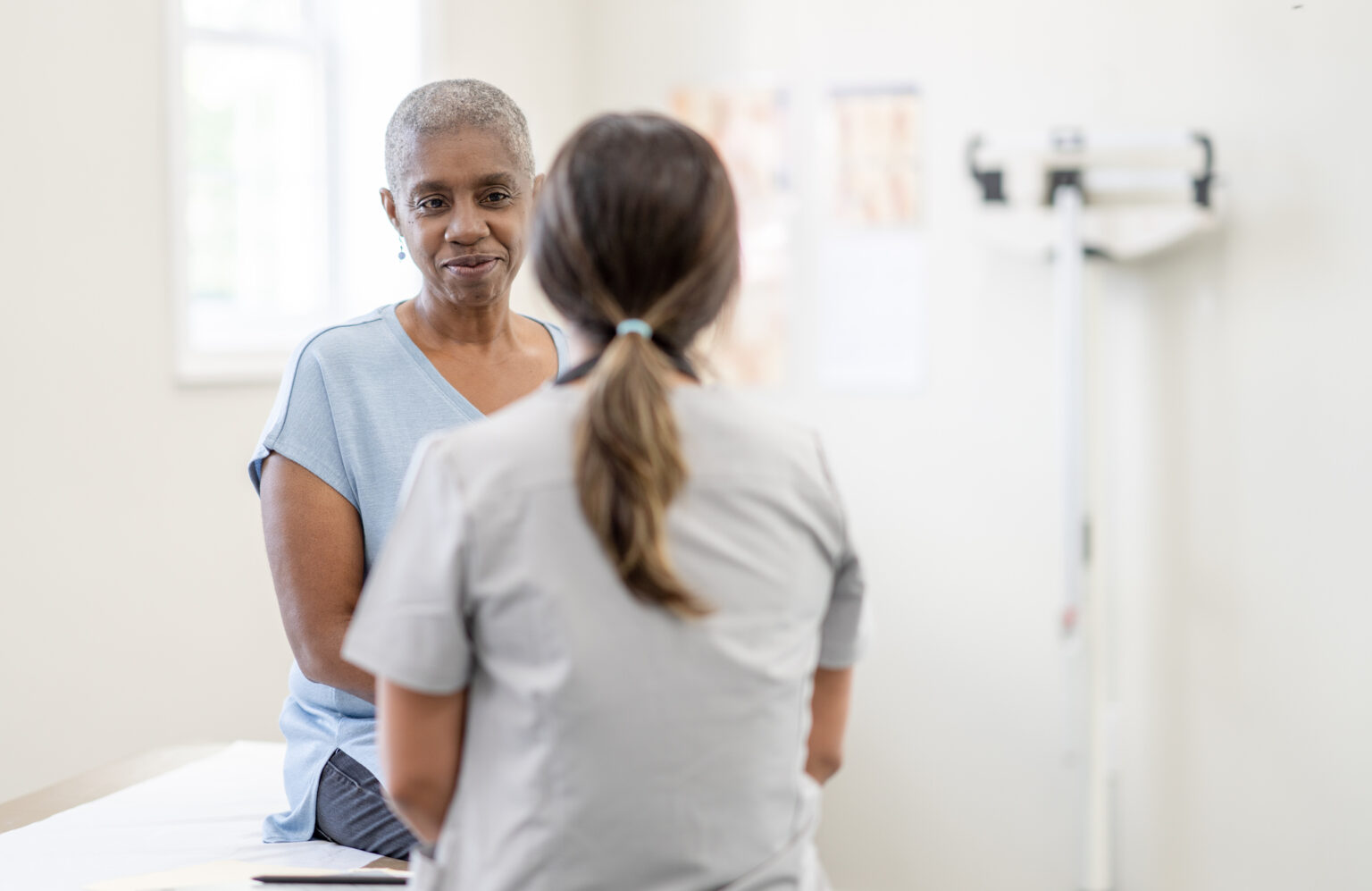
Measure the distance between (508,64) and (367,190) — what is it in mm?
461

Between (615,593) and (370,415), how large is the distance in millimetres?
727

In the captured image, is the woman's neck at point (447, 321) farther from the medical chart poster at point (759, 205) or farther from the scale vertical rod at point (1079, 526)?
the medical chart poster at point (759, 205)

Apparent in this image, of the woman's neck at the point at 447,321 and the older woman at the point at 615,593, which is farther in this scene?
the woman's neck at the point at 447,321

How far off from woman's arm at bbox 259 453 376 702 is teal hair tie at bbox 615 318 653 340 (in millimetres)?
671

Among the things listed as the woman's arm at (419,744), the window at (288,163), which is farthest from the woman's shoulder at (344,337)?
the window at (288,163)

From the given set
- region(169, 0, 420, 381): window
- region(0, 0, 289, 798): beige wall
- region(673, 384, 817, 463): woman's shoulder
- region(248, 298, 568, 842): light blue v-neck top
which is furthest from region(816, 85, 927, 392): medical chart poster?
region(673, 384, 817, 463): woman's shoulder

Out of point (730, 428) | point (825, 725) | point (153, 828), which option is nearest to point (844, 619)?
point (825, 725)

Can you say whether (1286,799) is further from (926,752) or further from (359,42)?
(359,42)

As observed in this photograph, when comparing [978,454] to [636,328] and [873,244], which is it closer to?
[873,244]

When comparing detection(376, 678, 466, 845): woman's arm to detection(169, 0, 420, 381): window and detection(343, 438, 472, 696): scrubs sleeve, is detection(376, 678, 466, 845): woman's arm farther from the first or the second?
detection(169, 0, 420, 381): window

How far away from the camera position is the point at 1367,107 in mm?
2574

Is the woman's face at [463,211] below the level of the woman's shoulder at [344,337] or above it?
above

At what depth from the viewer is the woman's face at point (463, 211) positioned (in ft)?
5.05

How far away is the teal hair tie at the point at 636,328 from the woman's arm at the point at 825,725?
0.34 meters
